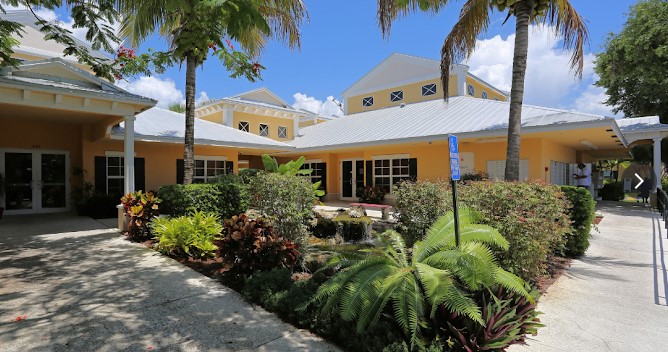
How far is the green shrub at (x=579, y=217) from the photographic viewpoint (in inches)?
267

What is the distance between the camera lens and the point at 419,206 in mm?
5875

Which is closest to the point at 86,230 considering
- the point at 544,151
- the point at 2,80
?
the point at 2,80

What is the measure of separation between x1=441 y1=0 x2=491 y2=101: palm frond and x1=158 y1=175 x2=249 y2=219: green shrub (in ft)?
22.7

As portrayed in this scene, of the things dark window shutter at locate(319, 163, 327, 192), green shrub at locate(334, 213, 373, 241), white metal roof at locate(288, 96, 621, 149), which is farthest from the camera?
dark window shutter at locate(319, 163, 327, 192)

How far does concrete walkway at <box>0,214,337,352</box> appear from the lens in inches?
130

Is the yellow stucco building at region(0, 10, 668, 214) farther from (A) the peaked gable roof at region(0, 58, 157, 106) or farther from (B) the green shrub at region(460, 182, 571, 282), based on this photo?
(B) the green shrub at region(460, 182, 571, 282)

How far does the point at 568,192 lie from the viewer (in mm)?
6941

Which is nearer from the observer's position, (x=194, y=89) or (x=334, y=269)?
(x=334, y=269)

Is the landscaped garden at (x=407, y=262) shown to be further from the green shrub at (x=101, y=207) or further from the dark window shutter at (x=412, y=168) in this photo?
the dark window shutter at (x=412, y=168)

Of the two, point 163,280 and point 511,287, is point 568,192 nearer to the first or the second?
point 511,287

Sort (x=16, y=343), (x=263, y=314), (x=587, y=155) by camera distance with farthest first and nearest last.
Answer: (x=587, y=155) < (x=263, y=314) < (x=16, y=343)

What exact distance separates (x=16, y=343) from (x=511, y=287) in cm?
496

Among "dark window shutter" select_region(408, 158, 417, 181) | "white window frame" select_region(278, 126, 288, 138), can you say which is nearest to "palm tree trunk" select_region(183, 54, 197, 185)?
"dark window shutter" select_region(408, 158, 417, 181)

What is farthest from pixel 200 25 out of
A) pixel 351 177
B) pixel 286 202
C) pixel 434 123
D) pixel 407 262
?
pixel 351 177
